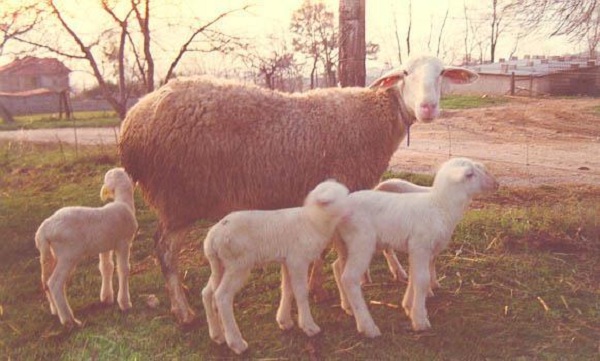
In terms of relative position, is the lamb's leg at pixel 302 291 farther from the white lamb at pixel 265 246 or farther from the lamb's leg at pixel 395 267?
the lamb's leg at pixel 395 267

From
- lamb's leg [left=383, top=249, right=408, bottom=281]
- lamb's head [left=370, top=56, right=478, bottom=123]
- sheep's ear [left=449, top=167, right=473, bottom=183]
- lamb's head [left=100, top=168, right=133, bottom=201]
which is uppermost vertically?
lamb's head [left=370, top=56, right=478, bottom=123]

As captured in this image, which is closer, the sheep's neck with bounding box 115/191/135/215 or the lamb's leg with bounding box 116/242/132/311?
the lamb's leg with bounding box 116/242/132/311

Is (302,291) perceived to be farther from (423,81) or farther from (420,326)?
(423,81)

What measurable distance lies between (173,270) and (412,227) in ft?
5.97

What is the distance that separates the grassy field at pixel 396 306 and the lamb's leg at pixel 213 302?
0.29ft

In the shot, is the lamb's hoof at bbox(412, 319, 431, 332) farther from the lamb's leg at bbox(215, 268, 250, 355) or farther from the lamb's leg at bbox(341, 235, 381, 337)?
the lamb's leg at bbox(215, 268, 250, 355)

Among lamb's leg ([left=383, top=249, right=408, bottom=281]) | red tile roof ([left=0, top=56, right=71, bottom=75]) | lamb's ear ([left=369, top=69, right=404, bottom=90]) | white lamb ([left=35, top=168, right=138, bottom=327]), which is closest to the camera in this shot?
white lamb ([left=35, top=168, right=138, bottom=327])

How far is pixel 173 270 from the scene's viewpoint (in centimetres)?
470

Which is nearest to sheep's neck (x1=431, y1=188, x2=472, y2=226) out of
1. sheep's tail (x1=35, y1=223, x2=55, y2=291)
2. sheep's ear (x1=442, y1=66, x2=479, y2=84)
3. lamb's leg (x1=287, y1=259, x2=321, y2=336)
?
lamb's leg (x1=287, y1=259, x2=321, y2=336)

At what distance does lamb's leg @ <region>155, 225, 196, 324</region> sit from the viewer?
15.2 ft

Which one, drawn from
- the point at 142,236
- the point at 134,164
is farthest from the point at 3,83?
the point at 134,164

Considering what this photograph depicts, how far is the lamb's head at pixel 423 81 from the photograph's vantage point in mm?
4625

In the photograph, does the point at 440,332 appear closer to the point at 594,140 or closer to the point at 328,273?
the point at 328,273

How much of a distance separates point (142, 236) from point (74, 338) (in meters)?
2.70
